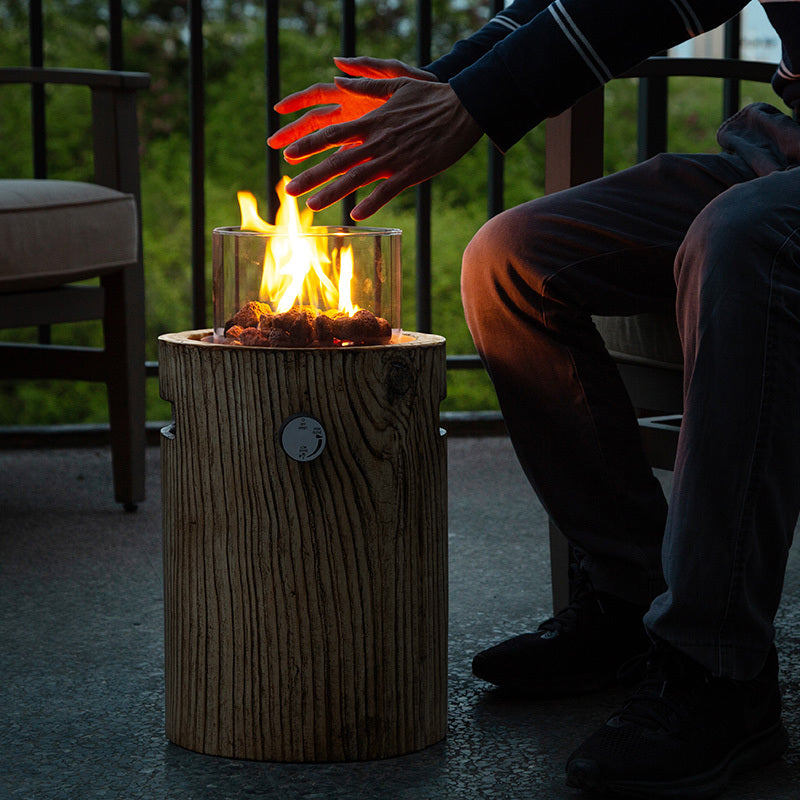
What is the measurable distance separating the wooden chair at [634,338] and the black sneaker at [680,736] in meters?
0.29

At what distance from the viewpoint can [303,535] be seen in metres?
1.09

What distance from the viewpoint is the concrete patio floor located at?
3.58ft

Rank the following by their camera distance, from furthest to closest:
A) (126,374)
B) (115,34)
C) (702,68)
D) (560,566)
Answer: (115,34)
(126,374)
(702,68)
(560,566)

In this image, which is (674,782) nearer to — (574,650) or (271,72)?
(574,650)

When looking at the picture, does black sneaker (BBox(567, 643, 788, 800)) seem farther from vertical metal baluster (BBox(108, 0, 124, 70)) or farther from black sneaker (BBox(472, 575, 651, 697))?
vertical metal baluster (BBox(108, 0, 124, 70))

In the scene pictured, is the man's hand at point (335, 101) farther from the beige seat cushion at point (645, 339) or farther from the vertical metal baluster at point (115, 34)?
the vertical metal baluster at point (115, 34)

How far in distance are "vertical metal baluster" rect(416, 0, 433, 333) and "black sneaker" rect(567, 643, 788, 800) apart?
62.6 inches

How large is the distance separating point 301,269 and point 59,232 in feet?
2.68

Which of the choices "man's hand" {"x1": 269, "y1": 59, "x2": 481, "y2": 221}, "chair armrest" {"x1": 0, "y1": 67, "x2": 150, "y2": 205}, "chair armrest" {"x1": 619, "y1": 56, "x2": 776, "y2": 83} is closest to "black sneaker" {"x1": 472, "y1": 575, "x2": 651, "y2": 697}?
"man's hand" {"x1": 269, "y1": 59, "x2": 481, "y2": 221}

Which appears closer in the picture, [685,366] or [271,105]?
[685,366]

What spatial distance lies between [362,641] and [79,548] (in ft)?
2.89

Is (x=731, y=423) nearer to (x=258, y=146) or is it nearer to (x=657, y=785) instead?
(x=657, y=785)

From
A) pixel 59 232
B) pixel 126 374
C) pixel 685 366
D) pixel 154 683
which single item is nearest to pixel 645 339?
pixel 685 366

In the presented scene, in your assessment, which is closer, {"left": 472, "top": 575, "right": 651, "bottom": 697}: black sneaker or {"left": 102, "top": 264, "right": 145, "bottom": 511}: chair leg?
{"left": 472, "top": 575, "right": 651, "bottom": 697}: black sneaker
